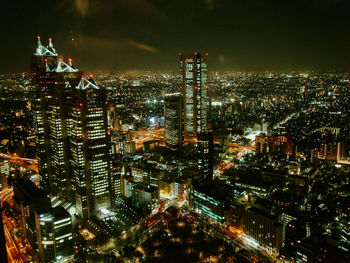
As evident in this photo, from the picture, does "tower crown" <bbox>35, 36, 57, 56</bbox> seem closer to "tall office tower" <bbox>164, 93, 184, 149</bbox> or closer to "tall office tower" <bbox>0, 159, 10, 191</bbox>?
"tall office tower" <bbox>0, 159, 10, 191</bbox>

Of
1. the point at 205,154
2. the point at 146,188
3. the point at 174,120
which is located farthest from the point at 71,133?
the point at 174,120

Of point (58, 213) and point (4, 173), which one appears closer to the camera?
point (58, 213)

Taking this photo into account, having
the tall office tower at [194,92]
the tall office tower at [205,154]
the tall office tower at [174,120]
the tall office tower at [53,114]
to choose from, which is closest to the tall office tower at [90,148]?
the tall office tower at [53,114]

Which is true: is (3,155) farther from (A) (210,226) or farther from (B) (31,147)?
(A) (210,226)

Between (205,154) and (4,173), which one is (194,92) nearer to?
(205,154)

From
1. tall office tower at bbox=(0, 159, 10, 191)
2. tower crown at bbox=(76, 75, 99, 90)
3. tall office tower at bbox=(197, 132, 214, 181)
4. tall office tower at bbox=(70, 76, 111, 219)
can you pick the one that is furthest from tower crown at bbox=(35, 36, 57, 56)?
tall office tower at bbox=(197, 132, 214, 181)

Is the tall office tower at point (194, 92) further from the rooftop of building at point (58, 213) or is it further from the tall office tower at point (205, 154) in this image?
the rooftop of building at point (58, 213)

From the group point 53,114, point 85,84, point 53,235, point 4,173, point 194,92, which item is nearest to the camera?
point 53,235

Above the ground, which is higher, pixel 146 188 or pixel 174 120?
pixel 174 120
